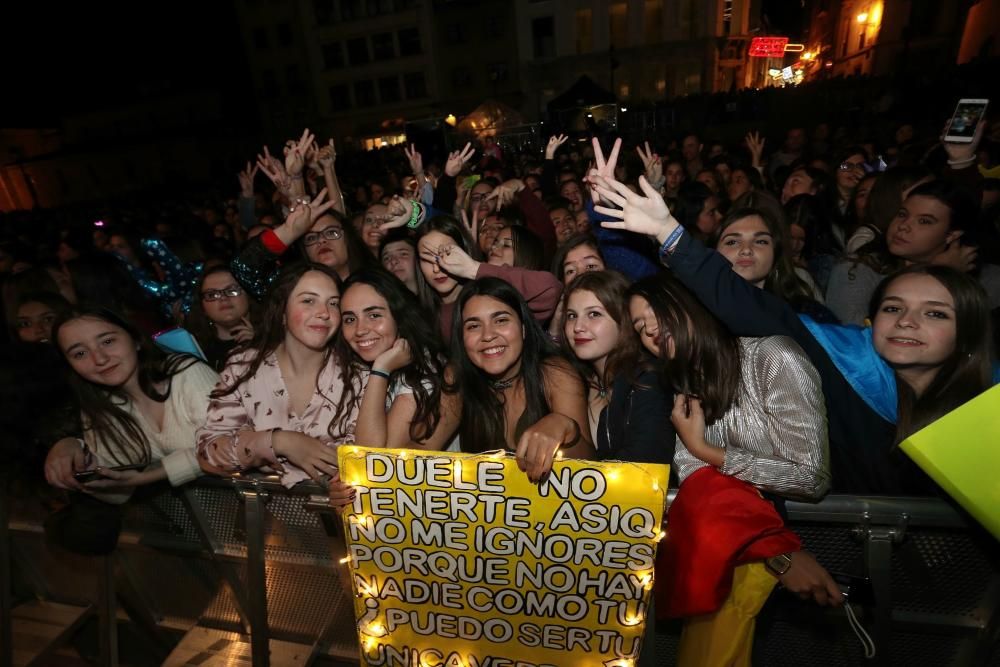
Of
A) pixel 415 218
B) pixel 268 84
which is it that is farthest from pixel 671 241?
pixel 268 84

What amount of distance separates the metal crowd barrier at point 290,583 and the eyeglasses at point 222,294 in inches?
64.6

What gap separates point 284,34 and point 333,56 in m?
4.99

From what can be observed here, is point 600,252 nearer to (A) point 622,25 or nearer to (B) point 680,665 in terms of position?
(B) point 680,665

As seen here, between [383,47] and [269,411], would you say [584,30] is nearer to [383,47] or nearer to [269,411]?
[383,47]

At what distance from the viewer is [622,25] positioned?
3362 cm

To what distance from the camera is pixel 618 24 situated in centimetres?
3369

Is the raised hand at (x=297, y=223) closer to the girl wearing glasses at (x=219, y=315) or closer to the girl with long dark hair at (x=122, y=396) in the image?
the girl wearing glasses at (x=219, y=315)

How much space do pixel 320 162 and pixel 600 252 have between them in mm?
3532

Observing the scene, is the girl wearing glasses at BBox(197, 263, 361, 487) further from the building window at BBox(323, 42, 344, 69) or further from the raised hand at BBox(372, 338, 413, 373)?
the building window at BBox(323, 42, 344, 69)

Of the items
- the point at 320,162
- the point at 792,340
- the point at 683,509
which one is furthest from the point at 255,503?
the point at 320,162

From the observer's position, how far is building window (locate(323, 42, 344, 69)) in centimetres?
3953

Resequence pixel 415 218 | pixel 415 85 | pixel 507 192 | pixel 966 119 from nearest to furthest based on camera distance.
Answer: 1. pixel 415 218
2. pixel 966 119
3. pixel 507 192
4. pixel 415 85

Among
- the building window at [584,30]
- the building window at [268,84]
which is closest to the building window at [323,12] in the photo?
the building window at [268,84]

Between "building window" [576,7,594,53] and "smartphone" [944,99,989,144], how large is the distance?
34.4m
